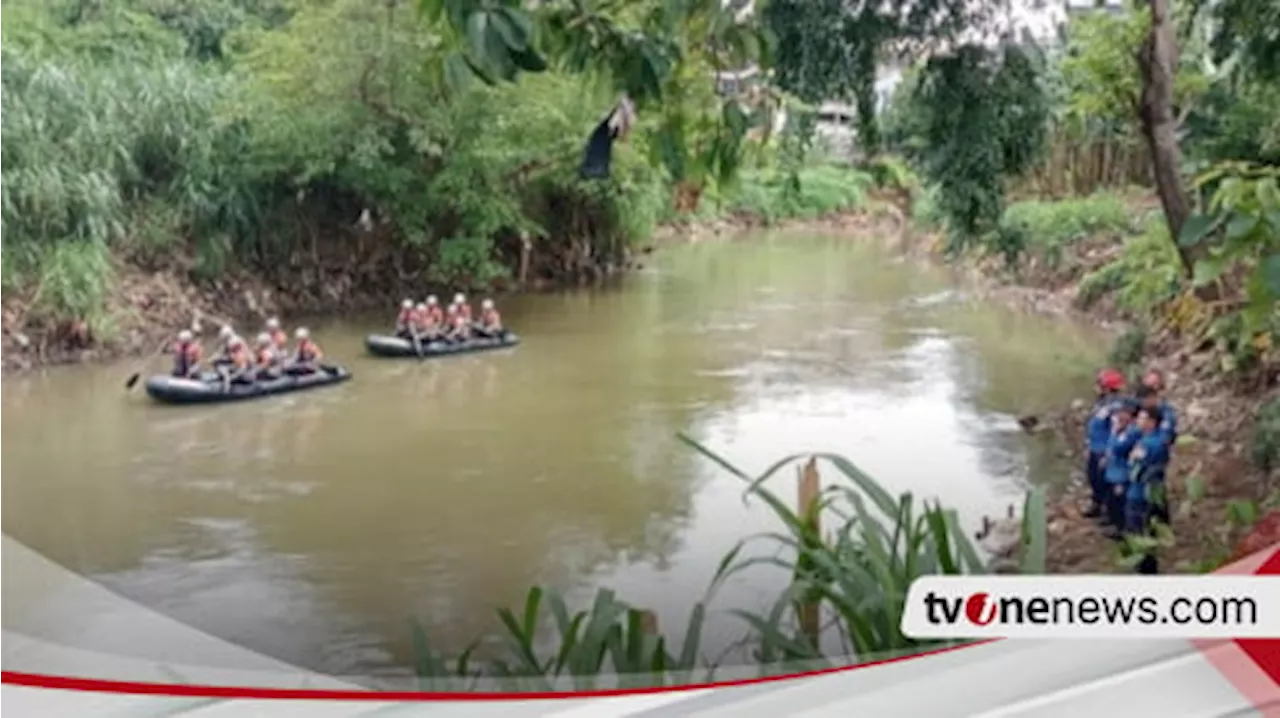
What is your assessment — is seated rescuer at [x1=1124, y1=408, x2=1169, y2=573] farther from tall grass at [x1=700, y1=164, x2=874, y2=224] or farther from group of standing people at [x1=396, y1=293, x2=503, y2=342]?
group of standing people at [x1=396, y1=293, x2=503, y2=342]

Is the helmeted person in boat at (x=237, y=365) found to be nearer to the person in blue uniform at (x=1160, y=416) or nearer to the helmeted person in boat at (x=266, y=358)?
the helmeted person in boat at (x=266, y=358)

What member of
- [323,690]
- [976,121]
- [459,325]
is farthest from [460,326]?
[323,690]

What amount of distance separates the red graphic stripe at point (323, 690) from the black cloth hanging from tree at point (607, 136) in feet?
1.23

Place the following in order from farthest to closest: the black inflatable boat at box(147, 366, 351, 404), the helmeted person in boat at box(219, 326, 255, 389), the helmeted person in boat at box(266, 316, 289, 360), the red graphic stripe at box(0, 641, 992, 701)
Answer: the helmeted person in boat at box(219, 326, 255, 389)
the helmeted person in boat at box(266, 316, 289, 360)
the black inflatable boat at box(147, 366, 351, 404)
the red graphic stripe at box(0, 641, 992, 701)

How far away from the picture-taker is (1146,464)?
106 centimetres

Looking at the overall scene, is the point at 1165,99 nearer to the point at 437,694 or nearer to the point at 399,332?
the point at 399,332

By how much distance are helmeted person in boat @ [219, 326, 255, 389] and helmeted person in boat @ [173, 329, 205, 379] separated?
1.9 inches

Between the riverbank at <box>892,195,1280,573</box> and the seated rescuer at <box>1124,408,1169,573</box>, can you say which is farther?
the seated rescuer at <box>1124,408,1169,573</box>

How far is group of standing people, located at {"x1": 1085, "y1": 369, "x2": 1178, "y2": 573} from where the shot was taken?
1.02 m

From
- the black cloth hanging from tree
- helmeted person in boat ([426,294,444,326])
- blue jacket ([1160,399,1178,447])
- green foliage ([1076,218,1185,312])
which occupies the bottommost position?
blue jacket ([1160,399,1178,447])

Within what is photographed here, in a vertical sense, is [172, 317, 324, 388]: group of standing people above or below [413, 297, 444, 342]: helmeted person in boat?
below

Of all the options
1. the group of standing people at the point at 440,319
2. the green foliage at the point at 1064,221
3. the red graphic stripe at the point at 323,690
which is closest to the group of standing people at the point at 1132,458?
the red graphic stripe at the point at 323,690

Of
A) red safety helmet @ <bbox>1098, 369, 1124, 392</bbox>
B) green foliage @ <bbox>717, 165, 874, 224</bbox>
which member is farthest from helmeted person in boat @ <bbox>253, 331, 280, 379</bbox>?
red safety helmet @ <bbox>1098, 369, 1124, 392</bbox>

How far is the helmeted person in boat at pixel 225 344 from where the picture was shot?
6.32ft
